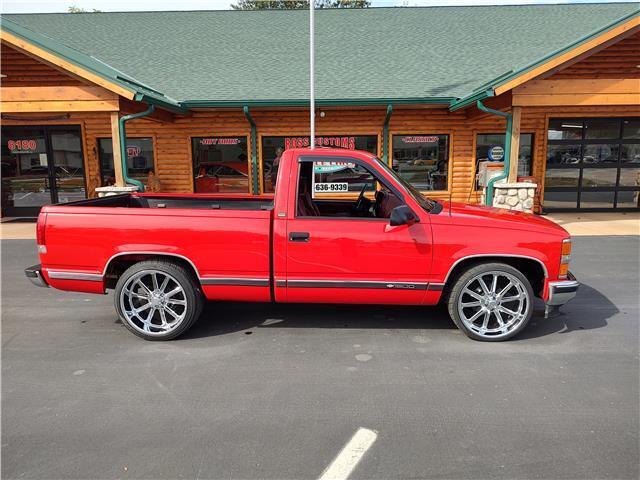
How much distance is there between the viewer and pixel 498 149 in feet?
42.0

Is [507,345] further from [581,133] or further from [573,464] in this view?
[581,133]

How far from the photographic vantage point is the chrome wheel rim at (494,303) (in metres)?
4.17

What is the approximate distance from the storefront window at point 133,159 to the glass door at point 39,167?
616mm

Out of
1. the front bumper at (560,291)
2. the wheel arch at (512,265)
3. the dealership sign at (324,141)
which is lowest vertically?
the front bumper at (560,291)

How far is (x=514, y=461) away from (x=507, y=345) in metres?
1.75

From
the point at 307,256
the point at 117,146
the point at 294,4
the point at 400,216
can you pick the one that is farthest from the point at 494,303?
the point at 294,4

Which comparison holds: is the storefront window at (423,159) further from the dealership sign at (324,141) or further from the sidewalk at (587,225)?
the sidewalk at (587,225)

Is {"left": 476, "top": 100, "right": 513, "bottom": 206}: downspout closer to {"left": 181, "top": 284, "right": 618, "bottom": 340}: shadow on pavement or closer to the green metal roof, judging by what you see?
the green metal roof

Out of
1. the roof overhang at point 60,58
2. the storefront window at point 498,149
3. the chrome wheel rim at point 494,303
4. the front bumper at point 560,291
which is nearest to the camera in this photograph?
the front bumper at point 560,291

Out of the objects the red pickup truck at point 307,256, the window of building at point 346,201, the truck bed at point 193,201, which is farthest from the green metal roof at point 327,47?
the red pickup truck at point 307,256

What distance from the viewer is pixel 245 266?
420 cm

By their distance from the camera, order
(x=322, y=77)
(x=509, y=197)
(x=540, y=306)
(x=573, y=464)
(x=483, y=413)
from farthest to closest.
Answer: (x=322, y=77)
(x=509, y=197)
(x=540, y=306)
(x=483, y=413)
(x=573, y=464)

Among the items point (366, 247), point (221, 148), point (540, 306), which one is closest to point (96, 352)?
point (366, 247)

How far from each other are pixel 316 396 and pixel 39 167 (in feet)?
44.0
